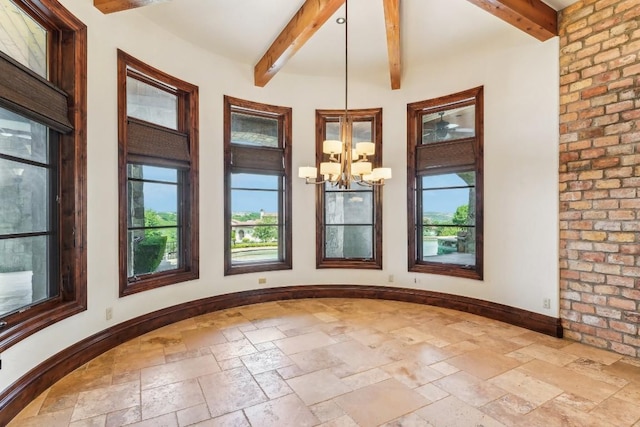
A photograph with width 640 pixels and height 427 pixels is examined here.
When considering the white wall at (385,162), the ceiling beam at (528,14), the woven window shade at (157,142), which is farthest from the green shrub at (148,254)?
the ceiling beam at (528,14)

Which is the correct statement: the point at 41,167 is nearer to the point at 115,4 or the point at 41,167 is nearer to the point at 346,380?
the point at 115,4

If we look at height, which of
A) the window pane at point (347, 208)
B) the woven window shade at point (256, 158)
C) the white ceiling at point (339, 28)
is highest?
the white ceiling at point (339, 28)

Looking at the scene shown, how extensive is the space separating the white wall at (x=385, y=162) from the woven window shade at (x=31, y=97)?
0.32 meters

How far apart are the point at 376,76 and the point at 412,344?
12.6 feet

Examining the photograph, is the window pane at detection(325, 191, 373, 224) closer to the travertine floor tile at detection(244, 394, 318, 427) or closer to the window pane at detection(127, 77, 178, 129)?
the window pane at detection(127, 77, 178, 129)

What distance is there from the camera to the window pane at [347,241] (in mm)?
5301

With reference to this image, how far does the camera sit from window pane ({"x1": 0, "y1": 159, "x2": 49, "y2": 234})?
7.52ft

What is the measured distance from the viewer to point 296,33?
3486 millimetres

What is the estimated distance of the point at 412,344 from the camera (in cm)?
334

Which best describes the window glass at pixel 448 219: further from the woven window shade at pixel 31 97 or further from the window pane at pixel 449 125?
the woven window shade at pixel 31 97

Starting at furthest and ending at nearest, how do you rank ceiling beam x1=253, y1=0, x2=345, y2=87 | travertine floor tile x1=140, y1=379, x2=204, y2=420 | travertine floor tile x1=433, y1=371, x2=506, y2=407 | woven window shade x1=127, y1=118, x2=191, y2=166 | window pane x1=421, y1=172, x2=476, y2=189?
window pane x1=421, y1=172, x2=476, y2=189 < woven window shade x1=127, y1=118, x2=191, y2=166 < ceiling beam x1=253, y1=0, x2=345, y2=87 < travertine floor tile x1=433, y1=371, x2=506, y2=407 < travertine floor tile x1=140, y1=379, x2=204, y2=420

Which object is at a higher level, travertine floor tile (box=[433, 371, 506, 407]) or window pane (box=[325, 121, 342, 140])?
window pane (box=[325, 121, 342, 140])

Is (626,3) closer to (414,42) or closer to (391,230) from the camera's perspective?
(414,42)

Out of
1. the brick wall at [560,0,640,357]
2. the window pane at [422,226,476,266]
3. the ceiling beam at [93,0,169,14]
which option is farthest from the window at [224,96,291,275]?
the brick wall at [560,0,640,357]
